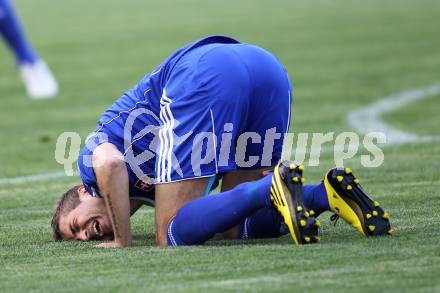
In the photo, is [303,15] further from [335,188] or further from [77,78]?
[335,188]

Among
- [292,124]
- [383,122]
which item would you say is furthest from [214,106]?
[383,122]

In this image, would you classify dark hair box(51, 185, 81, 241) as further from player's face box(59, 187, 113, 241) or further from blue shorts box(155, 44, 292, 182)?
blue shorts box(155, 44, 292, 182)

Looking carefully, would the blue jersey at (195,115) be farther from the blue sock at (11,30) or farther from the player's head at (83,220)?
the blue sock at (11,30)

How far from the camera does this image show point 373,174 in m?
8.17

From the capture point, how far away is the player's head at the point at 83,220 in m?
6.00

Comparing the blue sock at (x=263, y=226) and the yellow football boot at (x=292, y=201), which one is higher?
the yellow football boot at (x=292, y=201)

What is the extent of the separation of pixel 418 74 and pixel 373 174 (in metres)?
6.94

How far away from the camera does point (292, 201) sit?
520 cm

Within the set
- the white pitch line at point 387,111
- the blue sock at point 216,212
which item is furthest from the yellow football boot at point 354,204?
the white pitch line at point 387,111

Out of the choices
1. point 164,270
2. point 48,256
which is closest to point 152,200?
point 48,256

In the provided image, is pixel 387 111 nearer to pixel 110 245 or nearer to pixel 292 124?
pixel 292 124

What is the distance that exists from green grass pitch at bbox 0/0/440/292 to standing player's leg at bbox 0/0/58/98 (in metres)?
0.21

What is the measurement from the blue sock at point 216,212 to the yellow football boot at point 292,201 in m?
0.07

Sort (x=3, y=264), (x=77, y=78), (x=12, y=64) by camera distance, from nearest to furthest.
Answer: (x=3, y=264) < (x=77, y=78) < (x=12, y=64)
